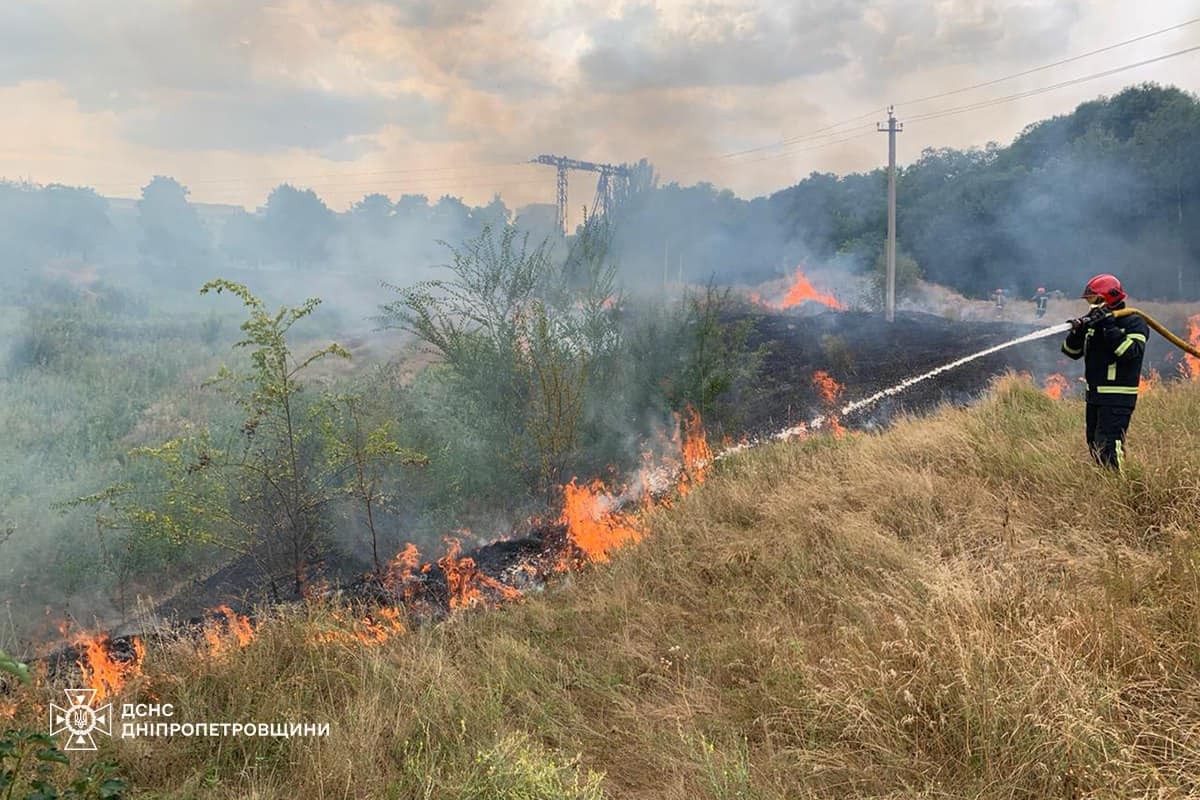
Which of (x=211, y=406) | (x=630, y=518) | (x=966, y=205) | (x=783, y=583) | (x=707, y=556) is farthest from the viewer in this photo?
(x=966, y=205)

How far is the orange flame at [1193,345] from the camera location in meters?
11.4

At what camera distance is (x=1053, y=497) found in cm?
485

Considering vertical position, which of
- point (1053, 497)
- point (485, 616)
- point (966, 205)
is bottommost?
point (485, 616)

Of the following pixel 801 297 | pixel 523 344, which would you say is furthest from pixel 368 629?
pixel 801 297

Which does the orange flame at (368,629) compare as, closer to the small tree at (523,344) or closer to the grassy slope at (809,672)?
the grassy slope at (809,672)

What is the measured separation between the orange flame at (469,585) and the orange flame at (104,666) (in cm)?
225

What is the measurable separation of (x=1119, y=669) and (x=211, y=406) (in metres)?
16.0

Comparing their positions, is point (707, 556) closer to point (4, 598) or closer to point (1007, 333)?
point (4, 598)

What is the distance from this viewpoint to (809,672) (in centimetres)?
329

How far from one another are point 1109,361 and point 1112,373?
0.10 meters

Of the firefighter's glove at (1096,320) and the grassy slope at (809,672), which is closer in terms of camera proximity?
the grassy slope at (809,672)

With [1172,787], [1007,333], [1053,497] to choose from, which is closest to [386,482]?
[1053,497]

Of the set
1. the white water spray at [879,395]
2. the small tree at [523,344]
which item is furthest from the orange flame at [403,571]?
the white water spray at [879,395]

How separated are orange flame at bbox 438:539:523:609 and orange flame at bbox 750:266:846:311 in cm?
2276
